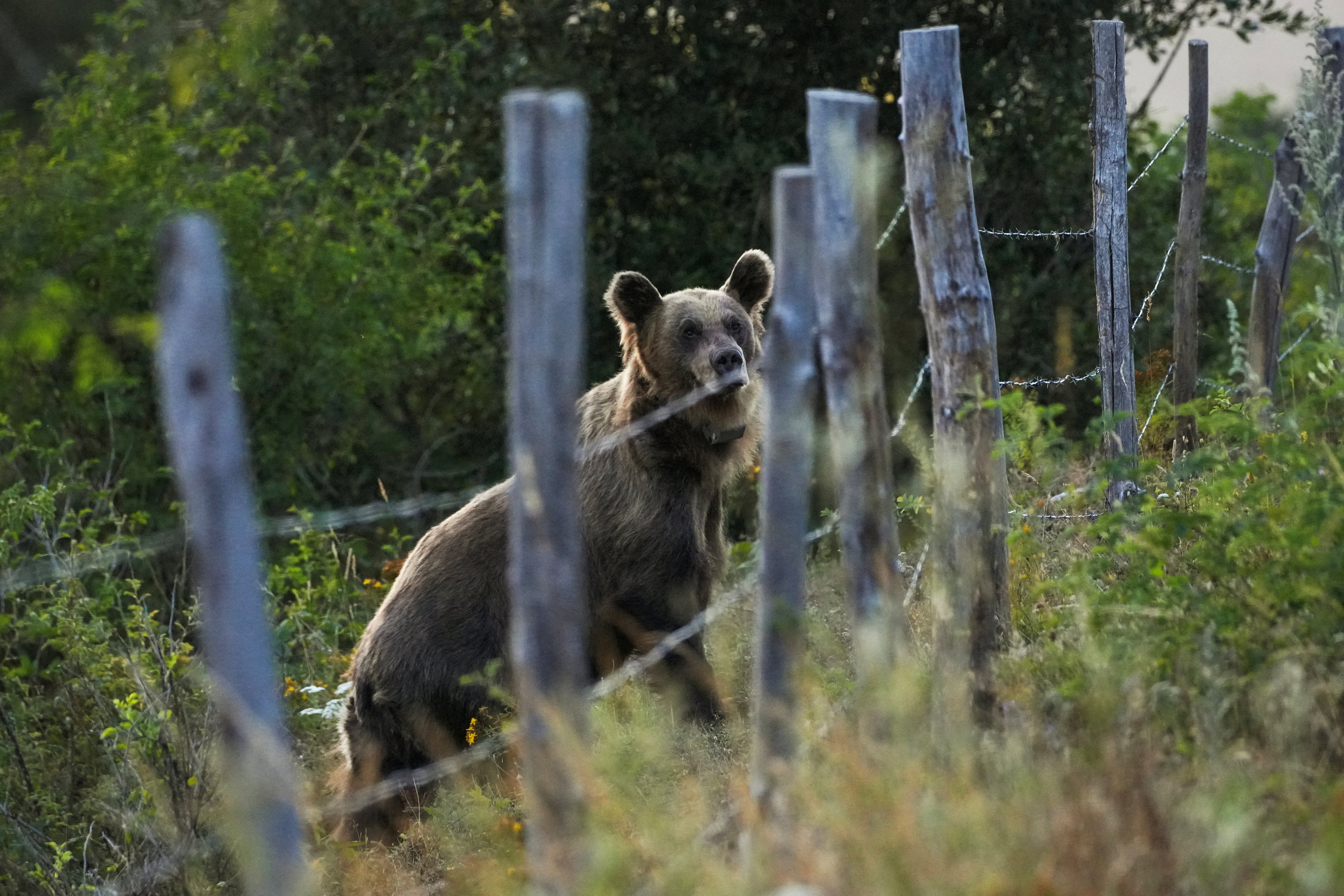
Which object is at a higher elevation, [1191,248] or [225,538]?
[1191,248]

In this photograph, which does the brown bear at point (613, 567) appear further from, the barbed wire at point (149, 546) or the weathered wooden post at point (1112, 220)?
the weathered wooden post at point (1112, 220)

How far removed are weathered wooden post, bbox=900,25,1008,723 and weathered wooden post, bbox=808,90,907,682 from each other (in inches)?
22.6

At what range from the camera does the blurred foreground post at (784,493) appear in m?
2.92

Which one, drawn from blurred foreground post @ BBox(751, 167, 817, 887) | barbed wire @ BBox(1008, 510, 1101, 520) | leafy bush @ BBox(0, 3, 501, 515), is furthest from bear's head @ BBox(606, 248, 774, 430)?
leafy bush @ BBox(0, 3, 501, 515)

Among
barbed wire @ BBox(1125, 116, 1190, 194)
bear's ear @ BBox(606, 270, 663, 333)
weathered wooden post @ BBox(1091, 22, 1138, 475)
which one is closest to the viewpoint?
weathered wooden post @ BBox(1091, 22, 1138, 475)

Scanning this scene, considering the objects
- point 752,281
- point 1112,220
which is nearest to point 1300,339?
point 1112,220

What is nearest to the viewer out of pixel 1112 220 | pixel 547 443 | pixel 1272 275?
pixel 547 443

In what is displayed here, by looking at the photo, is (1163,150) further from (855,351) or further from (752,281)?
(855,351)

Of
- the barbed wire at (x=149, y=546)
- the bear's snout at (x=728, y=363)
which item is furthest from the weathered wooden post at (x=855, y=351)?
the bear's snout at (x=728, y=363)

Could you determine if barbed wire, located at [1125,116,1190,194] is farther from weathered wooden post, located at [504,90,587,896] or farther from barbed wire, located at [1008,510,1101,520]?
weathered wooden post, located at [504,90,587,896]

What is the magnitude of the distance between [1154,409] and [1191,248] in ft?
2.84

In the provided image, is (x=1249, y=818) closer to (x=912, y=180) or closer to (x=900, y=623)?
(x=900, y=623)

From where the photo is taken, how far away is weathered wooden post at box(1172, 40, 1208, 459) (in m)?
6.31

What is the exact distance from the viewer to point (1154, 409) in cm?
621
